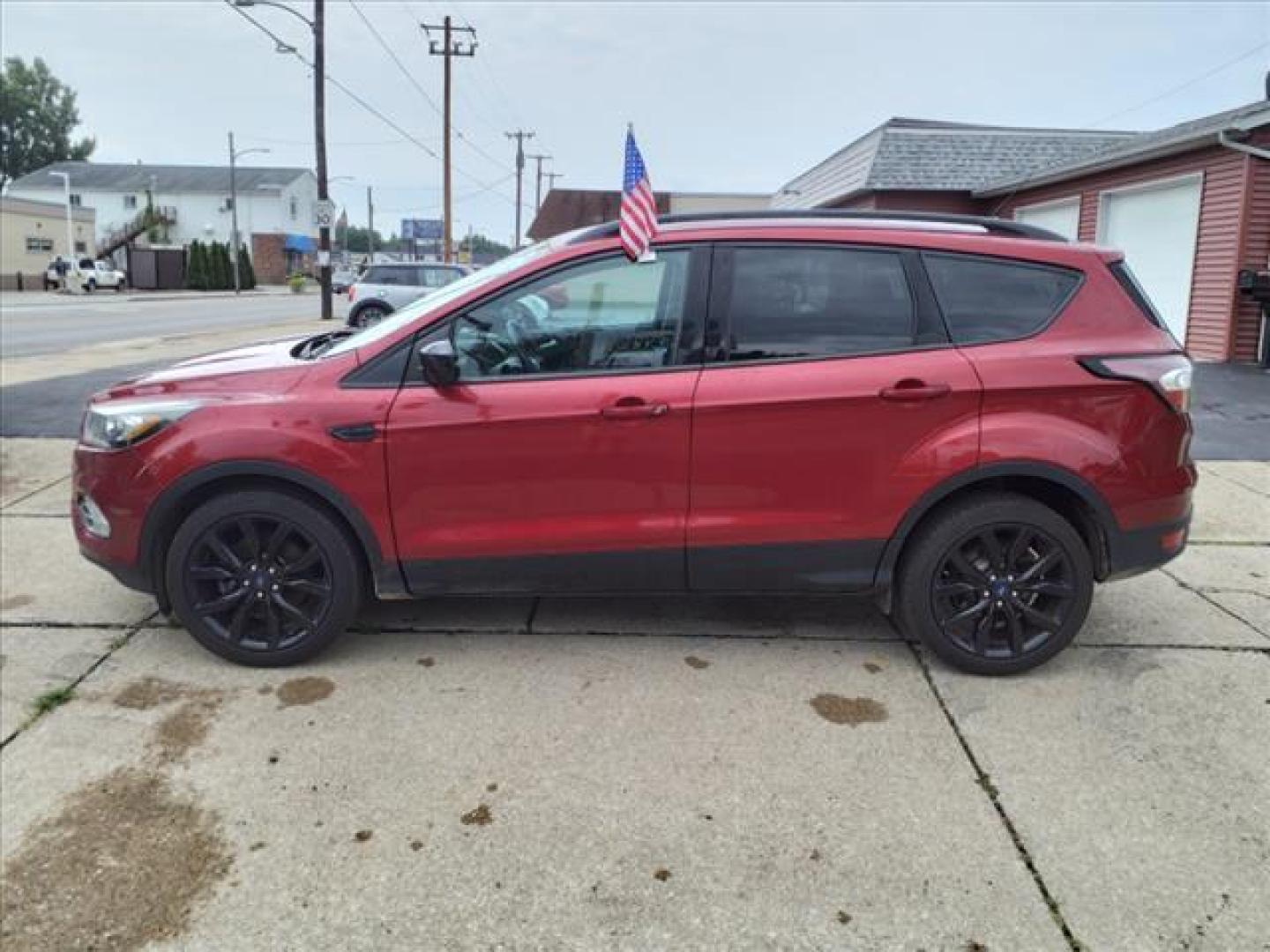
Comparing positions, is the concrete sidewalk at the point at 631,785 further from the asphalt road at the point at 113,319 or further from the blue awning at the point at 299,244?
the blue awning at the point at 299,244

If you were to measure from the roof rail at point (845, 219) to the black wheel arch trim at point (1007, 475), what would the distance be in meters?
0.95

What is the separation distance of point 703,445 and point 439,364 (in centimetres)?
102

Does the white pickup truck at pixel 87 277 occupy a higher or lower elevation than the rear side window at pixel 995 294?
higher

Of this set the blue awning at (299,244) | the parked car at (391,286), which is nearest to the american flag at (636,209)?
the parked car at (391,286)

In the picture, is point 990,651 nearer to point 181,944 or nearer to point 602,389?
point 602,389

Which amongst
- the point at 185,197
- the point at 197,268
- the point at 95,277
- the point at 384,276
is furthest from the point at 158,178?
the point at 384,276

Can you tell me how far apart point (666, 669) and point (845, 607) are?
1.12 m

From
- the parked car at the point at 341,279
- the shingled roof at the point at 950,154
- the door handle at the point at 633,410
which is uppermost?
the shingled roof at the point at 950,154

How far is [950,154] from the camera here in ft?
69.0

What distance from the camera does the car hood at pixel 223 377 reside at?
3.80 m

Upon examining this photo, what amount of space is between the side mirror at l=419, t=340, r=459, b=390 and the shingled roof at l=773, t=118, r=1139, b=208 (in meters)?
18.4

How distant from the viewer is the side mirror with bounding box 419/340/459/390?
3.62 meters

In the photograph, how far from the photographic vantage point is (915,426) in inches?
145

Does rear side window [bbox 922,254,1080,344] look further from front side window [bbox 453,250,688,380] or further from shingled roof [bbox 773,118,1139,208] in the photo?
shingled roof [bbox 773,118,1139,208]
